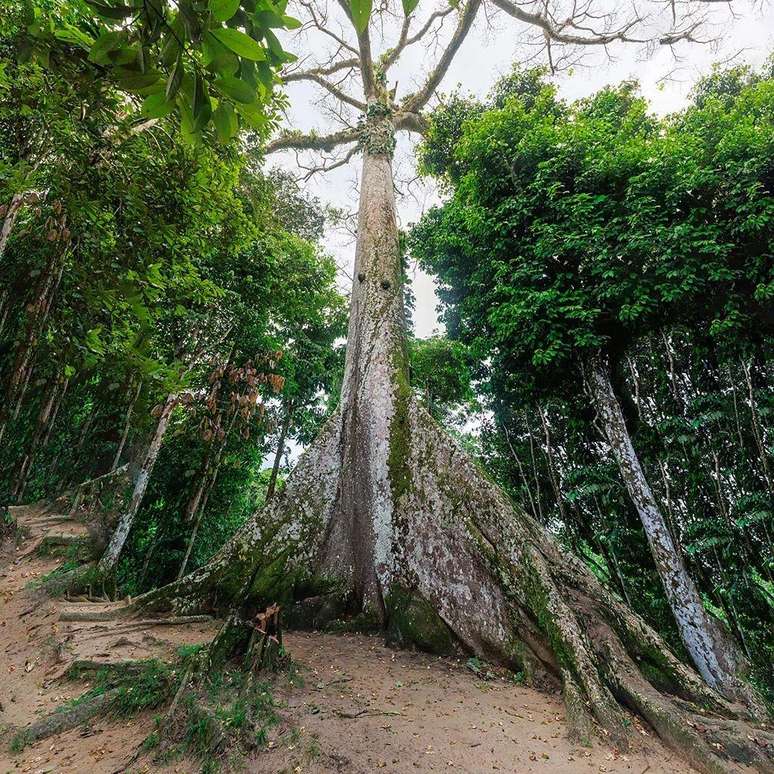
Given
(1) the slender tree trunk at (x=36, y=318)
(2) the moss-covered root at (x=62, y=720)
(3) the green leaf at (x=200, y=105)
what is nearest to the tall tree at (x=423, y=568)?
(2) the moss-covered root at (x=62, y=720)

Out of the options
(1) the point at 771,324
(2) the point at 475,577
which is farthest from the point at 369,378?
(1) the point at 771,324

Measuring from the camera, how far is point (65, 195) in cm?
233

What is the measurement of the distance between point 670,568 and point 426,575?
3.99 m

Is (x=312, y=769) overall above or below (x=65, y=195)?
below

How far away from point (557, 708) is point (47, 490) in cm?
1219

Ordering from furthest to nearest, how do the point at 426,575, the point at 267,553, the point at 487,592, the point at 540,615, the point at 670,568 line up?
the point at 670,568, the point at 267,553, the point at 426,575, the point at 487,592, the point at 540,615

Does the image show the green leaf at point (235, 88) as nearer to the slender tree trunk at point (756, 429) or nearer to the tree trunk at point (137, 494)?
the tree trunk at point (137, 494)

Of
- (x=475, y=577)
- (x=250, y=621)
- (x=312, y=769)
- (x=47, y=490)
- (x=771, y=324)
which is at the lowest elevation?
(x=312, y=769)

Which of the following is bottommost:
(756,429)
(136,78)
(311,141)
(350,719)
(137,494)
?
(350,719)

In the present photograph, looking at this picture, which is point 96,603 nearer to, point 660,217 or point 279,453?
point 279,453

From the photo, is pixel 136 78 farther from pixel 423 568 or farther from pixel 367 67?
pixel 367 67

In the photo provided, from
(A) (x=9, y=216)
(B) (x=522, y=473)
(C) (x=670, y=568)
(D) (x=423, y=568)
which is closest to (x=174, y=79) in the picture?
(A) (x=9, y=216)

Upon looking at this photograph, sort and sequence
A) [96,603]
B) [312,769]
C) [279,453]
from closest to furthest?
[312,769]
[96,603]
[279,453]

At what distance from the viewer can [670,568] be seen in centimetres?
534
